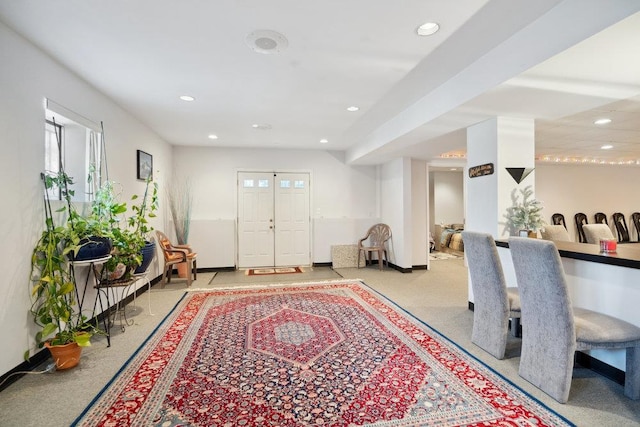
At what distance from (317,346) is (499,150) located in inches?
108

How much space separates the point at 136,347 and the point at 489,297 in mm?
3157

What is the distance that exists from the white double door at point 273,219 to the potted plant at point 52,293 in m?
3.94

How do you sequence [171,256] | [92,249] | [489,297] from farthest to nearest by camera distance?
[171,256] < [92,249] < [489,297]

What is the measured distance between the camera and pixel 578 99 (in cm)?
268

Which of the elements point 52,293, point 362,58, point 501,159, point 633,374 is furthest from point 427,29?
point 52,293

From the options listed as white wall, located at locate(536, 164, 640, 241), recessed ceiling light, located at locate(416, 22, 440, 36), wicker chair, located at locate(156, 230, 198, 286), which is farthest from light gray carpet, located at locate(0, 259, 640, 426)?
white wall, located at locate(536, 164, 640, 241)

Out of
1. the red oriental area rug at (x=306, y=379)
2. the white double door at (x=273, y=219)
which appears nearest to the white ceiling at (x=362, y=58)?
the red oriental area rug at (x=306, y=379)

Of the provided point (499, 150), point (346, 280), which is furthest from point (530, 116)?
point (346, 280)

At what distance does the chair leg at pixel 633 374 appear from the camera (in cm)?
194

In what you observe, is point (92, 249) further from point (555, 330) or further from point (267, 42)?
point (555, 330)

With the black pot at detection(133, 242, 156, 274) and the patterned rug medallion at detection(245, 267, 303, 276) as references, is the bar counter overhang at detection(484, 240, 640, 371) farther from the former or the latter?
the patterned rug medallion at detection(245, 267, 303, 276)

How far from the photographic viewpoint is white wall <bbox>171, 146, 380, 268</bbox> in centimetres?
621

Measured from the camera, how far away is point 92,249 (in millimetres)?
2666

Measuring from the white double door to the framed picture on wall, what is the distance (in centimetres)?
192
